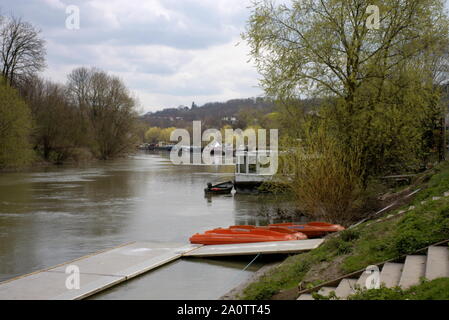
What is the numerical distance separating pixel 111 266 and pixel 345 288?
5.64m

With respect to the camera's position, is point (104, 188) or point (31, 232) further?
point (104, 188)

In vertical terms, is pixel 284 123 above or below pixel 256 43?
below

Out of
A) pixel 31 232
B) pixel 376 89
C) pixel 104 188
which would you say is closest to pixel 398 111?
pixel 376 89

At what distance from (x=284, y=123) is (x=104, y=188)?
17754 millimetres

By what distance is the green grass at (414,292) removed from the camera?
18.3ft

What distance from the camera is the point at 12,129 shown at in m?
43.1

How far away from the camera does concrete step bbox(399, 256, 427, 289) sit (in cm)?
650

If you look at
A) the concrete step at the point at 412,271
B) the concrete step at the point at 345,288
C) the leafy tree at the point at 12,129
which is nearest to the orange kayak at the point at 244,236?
the concrete step at the point at 345,288

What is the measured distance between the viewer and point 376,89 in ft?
54.7

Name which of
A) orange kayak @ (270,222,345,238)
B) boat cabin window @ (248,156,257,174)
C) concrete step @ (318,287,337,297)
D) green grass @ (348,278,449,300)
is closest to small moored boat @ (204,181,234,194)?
boat cabin window @ (248,156,257,174)

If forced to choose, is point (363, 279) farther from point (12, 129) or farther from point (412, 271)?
point (12, 129)

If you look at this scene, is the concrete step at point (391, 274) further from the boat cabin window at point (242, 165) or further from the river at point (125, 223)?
the boat cabin window at point (242, 165)

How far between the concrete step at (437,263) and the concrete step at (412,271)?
126mm
